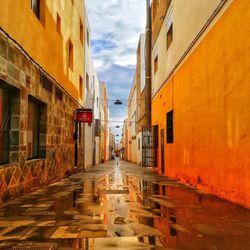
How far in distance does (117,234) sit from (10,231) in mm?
1634

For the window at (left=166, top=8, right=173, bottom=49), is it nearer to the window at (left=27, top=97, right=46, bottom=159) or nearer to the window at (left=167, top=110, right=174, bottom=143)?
the window at (left=167, top=110, right=174, bottom=143)

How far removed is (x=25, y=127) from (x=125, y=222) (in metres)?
4.66

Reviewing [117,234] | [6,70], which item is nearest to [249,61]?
[117,234]

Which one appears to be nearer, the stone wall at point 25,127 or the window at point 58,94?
the stone wall at point 25,127

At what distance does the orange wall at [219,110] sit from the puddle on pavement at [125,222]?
89 centimetres

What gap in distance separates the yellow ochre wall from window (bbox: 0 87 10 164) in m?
1.45

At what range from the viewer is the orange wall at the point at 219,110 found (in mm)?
7105

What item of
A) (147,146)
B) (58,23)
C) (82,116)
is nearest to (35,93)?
(58,23)

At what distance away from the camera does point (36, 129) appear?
36.4ft

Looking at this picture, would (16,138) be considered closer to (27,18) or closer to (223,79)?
(27,18)

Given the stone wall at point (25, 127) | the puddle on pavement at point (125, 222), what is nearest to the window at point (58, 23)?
the stone wall at point (25, 127)

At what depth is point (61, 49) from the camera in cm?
1347

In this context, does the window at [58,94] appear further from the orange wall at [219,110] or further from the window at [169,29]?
the window at [169,29]

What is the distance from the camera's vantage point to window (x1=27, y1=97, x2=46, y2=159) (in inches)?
408
